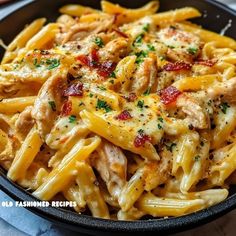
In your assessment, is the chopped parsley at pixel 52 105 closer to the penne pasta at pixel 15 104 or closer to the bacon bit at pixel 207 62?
the penne pasta at pixel 15 104

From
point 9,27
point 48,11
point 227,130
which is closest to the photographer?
point 227,130

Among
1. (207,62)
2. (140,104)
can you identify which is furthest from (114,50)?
(207,62)

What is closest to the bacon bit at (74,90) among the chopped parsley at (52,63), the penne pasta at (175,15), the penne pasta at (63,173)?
the chopped parsley at (52,63)

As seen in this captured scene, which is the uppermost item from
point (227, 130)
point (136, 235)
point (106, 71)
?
point (106, 71)

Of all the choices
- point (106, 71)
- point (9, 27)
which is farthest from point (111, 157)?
point (9, 27)

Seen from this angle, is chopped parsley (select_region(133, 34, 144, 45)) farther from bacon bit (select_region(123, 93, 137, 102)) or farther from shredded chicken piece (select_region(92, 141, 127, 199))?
shredded chicken piece (select_region(92, 141, 127, 199))

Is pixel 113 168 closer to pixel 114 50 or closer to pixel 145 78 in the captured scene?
pixel 145 78

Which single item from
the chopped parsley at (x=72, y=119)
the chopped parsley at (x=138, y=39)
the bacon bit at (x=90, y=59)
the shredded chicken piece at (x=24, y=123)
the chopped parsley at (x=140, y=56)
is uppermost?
the bacon bit at (x=90, y=59)

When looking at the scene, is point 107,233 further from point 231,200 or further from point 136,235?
point 231,200
